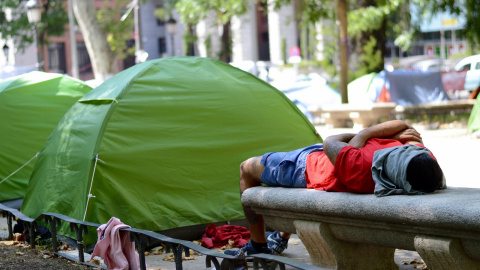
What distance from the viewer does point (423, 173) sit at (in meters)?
4.51

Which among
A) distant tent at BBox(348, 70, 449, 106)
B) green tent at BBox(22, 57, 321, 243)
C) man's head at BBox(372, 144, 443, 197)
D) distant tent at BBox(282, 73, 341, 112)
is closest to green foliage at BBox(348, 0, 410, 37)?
distant tent at BBox(348, 70, 449, 106)

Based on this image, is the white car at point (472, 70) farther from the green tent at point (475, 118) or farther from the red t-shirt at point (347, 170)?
the red t-shirt at point (347, 170)

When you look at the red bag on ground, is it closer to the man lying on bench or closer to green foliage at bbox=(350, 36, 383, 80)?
the man lying on bench

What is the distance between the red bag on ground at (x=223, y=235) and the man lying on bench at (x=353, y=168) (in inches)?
24.5

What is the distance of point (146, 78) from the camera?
7.13 metres

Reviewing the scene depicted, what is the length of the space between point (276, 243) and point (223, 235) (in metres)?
0.78

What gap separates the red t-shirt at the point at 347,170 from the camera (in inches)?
187

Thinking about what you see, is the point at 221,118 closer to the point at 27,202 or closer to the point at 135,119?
the point at 135,119

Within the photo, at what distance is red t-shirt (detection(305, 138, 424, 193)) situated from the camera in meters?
4.75

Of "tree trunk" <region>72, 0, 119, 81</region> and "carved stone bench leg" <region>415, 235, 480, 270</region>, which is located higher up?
"tree trunk" <region>72, 0, 119, 81</region>

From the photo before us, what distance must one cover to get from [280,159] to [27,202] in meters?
3.26

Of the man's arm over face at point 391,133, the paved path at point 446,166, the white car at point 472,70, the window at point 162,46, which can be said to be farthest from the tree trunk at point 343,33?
the window at point 162,46

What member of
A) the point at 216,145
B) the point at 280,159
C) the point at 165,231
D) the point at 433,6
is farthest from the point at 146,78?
the point at 433,6

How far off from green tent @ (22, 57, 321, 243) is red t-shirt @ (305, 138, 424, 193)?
1.91m
